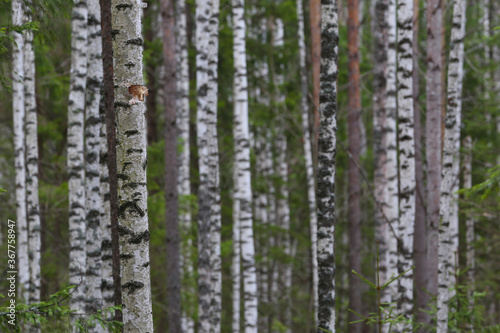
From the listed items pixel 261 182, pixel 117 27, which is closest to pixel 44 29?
pixel 117 27

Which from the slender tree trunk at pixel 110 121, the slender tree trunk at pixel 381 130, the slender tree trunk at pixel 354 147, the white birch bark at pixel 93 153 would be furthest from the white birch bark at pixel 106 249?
the slender tree trunk at pixel 354 147

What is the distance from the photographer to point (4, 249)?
1081cm

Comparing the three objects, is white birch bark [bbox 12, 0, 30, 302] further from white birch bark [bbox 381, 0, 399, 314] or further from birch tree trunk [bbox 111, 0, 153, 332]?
white birch bark [bbox 381, 0, 399, 314]

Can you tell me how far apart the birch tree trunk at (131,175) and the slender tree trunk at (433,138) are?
5.58 m

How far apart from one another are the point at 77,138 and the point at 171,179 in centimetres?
261

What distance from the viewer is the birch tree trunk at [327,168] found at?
6230mm

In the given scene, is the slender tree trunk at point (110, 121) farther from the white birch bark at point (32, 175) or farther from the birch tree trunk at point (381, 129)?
the birch tree trunk at point (381, 129)

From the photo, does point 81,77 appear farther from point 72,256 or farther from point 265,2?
point 265,2

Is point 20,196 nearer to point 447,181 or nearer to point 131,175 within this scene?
point 131,175

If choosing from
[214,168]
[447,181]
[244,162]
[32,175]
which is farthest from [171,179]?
[447,181]

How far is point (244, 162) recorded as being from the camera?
33.9 feet

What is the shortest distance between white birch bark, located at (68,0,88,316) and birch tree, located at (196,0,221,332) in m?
2.49

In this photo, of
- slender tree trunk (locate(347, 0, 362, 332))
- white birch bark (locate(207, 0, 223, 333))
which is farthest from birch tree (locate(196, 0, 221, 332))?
slender tree trunk (locate(347, 0, 362, 332))

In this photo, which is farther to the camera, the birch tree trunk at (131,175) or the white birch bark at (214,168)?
the white birch bark at (214,168)
